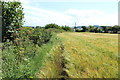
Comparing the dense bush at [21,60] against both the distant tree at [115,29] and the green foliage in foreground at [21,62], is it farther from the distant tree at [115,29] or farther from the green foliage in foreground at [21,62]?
the distant tree at [115,29]

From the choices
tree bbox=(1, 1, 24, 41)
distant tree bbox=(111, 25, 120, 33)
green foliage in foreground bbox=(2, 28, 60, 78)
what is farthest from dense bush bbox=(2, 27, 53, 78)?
distant tree bbox=(111, 25, 120, 33)

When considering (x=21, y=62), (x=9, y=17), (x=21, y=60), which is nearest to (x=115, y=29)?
(x=9, y=17)

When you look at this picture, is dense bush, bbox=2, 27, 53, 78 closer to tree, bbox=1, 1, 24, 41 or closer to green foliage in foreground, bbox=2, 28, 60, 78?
green foliage in foreground, bbox=2, 28, 60, 78

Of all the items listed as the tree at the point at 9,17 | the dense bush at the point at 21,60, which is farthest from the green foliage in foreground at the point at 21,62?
the tree at the point at 9,17

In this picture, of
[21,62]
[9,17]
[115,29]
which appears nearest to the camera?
[21,62]

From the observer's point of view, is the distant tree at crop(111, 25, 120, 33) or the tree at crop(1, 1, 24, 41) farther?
the distant tree at crop(111, 25, 120, 33)

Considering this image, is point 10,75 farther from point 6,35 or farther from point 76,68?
point 6,35

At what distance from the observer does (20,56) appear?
4.14 metres

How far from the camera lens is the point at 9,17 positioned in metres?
6.20

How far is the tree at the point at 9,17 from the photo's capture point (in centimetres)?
612

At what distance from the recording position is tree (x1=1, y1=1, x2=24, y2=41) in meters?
6.12

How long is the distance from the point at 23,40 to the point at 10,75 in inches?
107

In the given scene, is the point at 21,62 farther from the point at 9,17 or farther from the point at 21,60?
the point at 9,17

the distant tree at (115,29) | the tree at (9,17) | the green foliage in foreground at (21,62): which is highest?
the distant tree at (115,29)
